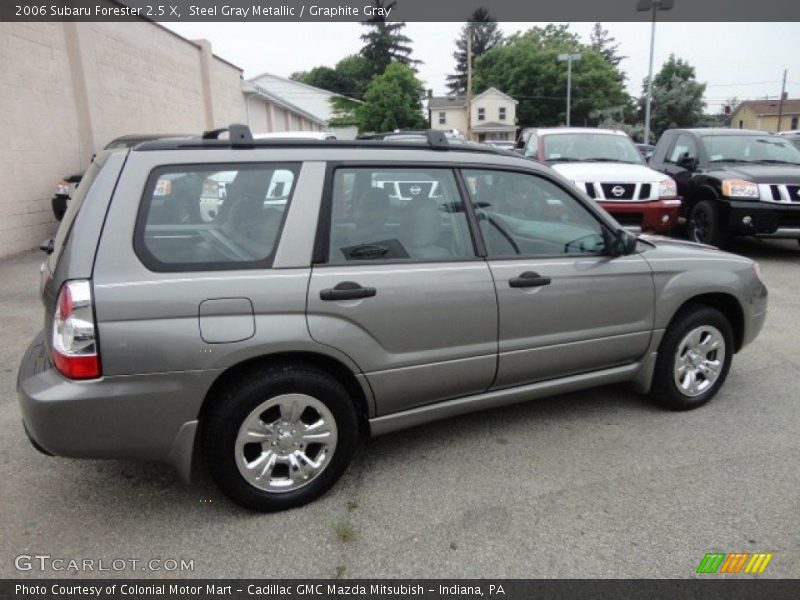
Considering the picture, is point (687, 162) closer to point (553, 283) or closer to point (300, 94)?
point (553, 283)

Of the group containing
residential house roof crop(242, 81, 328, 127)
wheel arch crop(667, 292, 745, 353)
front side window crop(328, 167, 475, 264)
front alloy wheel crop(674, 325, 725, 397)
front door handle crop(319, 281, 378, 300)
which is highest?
residential house roof crop(242, 81, 328, 127)

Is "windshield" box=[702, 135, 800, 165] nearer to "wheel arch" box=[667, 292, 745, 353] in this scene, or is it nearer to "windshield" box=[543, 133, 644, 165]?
"windshield" box=[543, 133, 644, 165]

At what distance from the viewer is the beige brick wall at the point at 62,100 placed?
8.97m

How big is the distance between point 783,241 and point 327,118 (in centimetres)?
4885

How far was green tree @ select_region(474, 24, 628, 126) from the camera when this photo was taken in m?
62.9

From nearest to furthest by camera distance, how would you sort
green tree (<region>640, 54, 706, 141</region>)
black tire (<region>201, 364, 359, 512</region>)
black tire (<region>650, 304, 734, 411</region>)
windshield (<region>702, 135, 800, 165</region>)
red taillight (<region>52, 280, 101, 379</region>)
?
red taillight (<region>52, 280, 101, 379</region>) → black tire (<region>201, 364, 359, 512</region>) → black tire (<region>650, 304, 734, 411</region>) → windshield (<region>702, 135, 800, 165</region>) → green tree (<region>640, 54, 706, 141</region>)

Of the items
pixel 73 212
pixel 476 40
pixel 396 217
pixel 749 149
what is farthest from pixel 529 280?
pixel 476 40

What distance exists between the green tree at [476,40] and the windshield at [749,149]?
8227 cm

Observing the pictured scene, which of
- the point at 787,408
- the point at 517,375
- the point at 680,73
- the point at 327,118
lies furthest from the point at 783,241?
the point at 680,73

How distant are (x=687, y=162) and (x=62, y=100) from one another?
10.5 m

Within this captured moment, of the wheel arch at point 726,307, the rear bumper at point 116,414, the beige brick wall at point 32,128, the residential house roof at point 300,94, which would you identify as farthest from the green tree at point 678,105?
the rear bumper at point 116,414

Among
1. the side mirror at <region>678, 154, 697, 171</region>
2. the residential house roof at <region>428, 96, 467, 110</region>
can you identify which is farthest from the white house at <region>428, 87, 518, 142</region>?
the side mirror at <region>678, 154, 697, 171</region>

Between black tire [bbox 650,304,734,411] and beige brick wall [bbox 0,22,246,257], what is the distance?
910 cm
